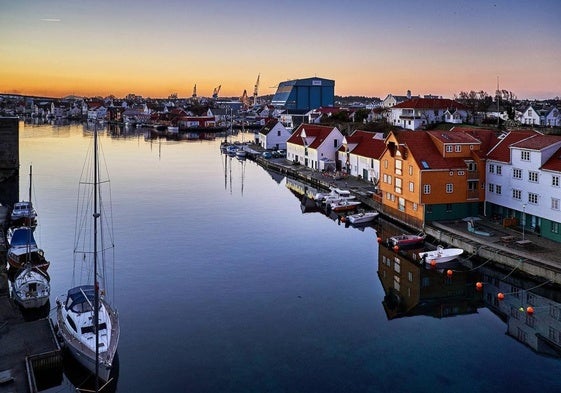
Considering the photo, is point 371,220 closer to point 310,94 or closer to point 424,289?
point 424,289

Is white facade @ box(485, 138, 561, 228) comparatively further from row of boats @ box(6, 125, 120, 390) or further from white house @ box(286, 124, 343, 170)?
white house @ box(286, 124, 343, 170)

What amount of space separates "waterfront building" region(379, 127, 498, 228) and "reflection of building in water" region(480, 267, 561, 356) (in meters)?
3.64

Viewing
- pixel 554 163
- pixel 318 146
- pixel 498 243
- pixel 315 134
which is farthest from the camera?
pixel 315 134

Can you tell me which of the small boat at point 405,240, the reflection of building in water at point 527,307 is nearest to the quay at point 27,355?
the reflection of building in water at point 527,307

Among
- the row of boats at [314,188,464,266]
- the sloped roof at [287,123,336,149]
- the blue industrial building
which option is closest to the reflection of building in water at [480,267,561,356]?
the row of boats at [314,188,464,266]

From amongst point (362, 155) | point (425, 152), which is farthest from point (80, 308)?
point (362, 155)

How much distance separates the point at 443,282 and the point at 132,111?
87.9m

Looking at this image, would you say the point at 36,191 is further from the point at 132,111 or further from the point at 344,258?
the point at 132,111

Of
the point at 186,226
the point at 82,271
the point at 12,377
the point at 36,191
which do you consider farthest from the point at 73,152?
the point at 12,377

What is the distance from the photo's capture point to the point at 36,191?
81.5 feet

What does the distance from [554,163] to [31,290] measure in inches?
535

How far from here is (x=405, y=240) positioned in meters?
15.9

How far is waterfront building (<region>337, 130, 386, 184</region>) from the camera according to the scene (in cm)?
2455

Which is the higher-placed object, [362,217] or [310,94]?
[310,94]
